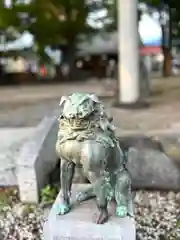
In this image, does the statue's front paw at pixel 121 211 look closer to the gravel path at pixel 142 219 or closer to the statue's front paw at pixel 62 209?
the statue's front paw at pixel 62 209

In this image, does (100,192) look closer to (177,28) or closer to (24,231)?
(24,231)

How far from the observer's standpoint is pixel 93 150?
2.15 meters

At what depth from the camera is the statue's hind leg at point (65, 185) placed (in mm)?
2340

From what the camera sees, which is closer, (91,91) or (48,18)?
(91,91)

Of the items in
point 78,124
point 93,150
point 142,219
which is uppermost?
point 78,124

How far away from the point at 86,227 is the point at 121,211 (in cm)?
24

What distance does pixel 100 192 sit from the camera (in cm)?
228

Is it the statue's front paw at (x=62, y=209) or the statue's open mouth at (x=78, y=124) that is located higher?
the statue's open mouth at (x=78, y=124)

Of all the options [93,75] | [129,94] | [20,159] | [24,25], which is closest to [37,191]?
[20,159]

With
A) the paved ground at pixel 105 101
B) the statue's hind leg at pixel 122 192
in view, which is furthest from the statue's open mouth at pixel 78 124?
the paved ground at pixel 105 101

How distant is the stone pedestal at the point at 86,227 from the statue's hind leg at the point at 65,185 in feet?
0.15

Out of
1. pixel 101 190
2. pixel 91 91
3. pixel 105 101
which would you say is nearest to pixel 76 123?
pixel 101 190

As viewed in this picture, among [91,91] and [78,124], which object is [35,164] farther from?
[91,91]

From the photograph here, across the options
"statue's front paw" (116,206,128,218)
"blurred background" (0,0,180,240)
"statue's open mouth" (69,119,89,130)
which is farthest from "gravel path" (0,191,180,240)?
"statue's open mouth" (69,119,89,130)
